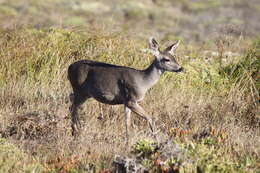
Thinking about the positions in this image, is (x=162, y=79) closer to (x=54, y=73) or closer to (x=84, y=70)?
(x=54, y=73)

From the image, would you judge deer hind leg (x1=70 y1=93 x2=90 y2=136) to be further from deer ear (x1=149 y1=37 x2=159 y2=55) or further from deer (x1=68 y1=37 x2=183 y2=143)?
deer ear (x1=149 y1=37 x2=159 y2=55)

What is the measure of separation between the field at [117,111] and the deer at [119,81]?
1.58 feet

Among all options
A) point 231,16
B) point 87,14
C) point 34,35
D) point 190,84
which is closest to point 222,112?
point 190,84

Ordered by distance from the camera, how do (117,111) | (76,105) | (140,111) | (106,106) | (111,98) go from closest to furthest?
(140,111)
(111,98)
(76,105)
(117,111)
(106,106)

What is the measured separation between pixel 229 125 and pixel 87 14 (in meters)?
43.1

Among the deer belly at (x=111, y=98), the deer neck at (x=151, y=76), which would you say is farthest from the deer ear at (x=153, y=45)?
the deer belly at (x=111, y=98)

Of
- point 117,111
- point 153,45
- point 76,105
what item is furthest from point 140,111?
point 117,111

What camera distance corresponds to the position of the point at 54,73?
1210 cm

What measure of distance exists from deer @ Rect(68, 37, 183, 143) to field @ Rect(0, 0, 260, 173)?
1.58 ft

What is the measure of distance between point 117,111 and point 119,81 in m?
1.27

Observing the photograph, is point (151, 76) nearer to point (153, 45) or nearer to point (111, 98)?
point (153, 45)

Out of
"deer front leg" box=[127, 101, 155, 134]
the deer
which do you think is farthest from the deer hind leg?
"deer front leg" box=[127, 101, 155, 134]

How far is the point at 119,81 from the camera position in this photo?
931 cm

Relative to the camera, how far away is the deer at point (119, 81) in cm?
919
